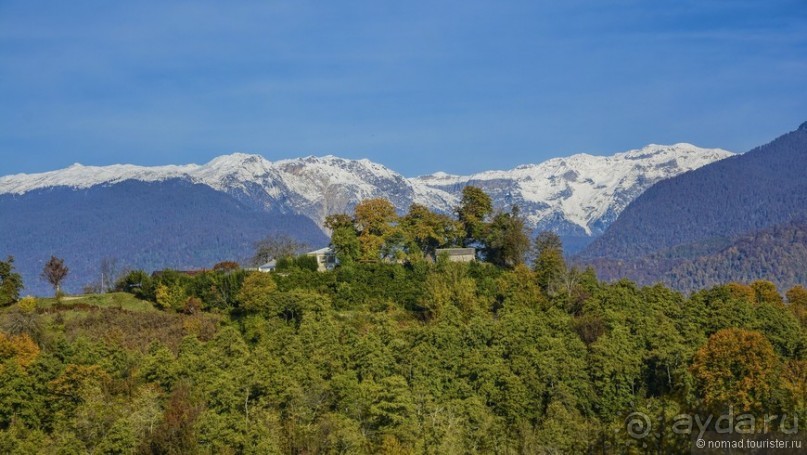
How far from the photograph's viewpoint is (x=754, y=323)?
85.2 meters

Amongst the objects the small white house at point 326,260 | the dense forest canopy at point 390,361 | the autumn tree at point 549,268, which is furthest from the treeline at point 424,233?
the autumn tree at point 549,268

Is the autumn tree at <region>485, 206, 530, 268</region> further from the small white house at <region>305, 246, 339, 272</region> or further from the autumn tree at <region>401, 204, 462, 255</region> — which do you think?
the small white house at <region>305, 246, 339, 272</region>

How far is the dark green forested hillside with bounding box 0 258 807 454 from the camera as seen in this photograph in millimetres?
63688

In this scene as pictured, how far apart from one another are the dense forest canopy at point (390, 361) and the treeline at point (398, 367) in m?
0.18

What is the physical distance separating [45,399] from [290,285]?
32.5m

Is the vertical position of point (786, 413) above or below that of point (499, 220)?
below

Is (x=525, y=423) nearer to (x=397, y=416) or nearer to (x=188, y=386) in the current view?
(x=397, y=416)

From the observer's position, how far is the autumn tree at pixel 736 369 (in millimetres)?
67812

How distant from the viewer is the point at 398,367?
7688 centimetres

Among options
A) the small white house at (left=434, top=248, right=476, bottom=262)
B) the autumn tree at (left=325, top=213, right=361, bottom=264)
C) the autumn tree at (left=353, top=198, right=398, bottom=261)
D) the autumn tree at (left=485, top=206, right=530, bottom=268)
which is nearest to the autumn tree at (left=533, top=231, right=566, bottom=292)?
the autumn tree at (left=485, top=206, right=530, bottom=268)

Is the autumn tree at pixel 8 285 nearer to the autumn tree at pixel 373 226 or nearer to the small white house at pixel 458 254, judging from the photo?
the autumn tree at pixel 373 226

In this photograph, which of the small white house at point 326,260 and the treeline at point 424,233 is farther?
the small white house at point 326,260

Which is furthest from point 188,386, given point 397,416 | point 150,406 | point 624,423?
point 624,423

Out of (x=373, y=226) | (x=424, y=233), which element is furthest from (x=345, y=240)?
(x=424, y=233)
